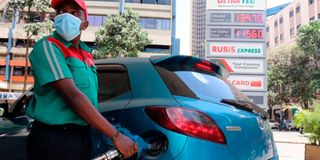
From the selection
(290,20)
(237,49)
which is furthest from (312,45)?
(237,49)

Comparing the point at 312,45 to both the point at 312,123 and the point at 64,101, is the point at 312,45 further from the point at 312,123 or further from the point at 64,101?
the point at 64,101

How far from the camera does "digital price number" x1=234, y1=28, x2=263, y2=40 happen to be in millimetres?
14156

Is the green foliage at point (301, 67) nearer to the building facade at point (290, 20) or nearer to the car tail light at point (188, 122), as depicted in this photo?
the building facade at point (290, 20)

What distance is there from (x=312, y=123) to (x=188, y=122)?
590 cm

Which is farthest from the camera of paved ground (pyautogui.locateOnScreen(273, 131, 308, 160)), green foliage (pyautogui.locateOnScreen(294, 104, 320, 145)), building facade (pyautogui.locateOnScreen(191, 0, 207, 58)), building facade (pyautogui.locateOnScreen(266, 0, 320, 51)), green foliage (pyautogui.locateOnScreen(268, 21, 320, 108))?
building facade (pyautogui.locateOnScreen(191, 0, 207, 58))

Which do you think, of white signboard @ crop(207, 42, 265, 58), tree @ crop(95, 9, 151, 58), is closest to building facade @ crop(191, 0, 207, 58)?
tree @ crop(95, 9, 151, 58)

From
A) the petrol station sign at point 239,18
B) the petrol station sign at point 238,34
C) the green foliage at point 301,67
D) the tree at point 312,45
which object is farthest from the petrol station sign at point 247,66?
the tree at point 312,45

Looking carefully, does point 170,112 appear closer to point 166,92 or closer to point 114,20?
point 166,92

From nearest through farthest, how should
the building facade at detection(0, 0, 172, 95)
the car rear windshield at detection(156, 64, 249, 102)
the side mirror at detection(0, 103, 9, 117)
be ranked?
1. the car rear windshield at detection(156, 64, 249, 102)
2. the side mirror at detection(0, 103, 9, 117)
3. the building facade at detection(0, 0, 172, 95)

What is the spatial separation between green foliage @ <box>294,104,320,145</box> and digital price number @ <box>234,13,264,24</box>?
6.79 m

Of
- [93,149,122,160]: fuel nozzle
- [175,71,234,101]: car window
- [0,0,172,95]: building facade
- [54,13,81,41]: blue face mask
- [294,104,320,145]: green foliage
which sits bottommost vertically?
[294,104,320,145]: green foliage

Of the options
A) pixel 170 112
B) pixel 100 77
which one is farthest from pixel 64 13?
pixel 100 77

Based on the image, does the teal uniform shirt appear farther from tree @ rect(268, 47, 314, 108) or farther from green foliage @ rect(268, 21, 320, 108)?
tree @ rect(268, 47, 314, 108)

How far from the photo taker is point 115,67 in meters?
3.07
